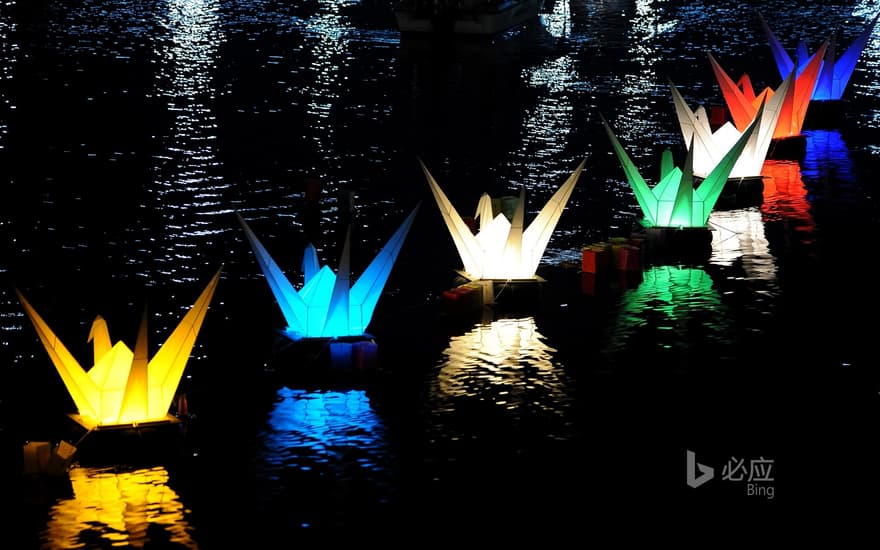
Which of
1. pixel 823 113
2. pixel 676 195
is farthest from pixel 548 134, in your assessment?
pixel 676 195

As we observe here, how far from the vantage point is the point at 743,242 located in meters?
18.0

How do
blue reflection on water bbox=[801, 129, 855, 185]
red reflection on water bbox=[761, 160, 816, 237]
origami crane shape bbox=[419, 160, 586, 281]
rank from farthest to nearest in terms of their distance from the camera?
blue reflection on water bbox=[801, 129, 855, 185]
red reflection on water bbox=[761, 160, 816, 237]
origami crane shape bbox=[419, 160, 586, 281]

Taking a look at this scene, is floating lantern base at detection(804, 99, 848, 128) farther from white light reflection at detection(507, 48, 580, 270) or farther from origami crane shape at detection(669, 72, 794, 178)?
origami crane shape at detection(669, 72, 794, 178)

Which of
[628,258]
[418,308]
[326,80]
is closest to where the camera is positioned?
[418,308]

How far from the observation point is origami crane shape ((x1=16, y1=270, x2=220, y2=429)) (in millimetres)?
11109

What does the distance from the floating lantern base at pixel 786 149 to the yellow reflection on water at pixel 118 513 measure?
48.5 feet

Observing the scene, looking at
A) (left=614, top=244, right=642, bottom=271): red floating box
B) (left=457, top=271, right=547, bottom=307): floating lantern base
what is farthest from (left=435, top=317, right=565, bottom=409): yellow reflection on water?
(left=614, top=244, right=642, bottom=271): red floating box

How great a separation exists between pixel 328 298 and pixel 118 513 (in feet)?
12.0

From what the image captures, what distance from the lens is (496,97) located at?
27625 mm

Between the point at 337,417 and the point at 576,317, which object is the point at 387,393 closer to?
the point at 337,417

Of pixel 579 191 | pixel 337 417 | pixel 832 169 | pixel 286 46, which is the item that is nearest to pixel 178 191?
pixel 579 191

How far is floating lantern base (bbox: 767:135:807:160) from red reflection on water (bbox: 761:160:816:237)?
17 cm

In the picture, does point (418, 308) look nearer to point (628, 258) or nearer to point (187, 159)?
point (628, 258)

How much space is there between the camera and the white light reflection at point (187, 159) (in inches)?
671
